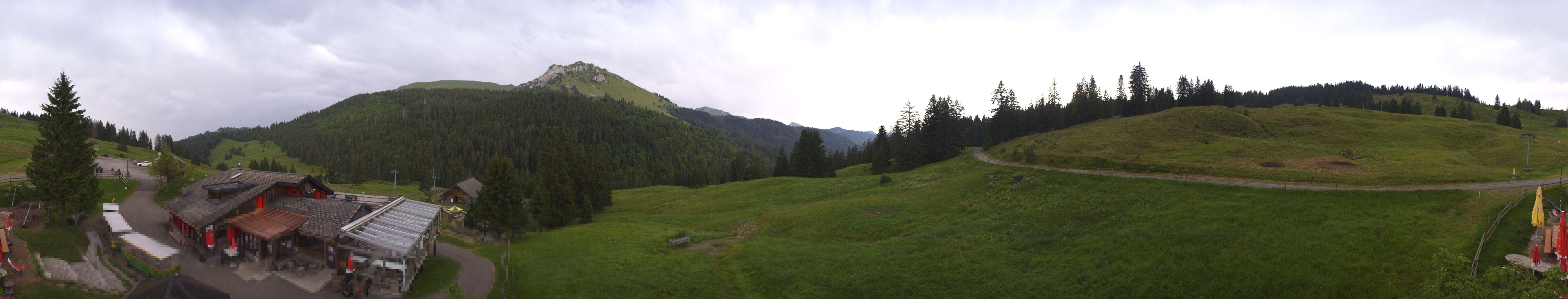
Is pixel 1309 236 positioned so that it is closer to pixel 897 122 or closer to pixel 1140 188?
pixel 1140 188

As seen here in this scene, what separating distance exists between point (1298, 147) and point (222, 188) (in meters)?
85.4

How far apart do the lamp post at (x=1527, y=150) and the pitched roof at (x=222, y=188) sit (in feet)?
230

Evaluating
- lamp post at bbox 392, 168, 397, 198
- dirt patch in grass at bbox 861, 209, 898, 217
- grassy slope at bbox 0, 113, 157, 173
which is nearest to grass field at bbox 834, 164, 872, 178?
dirt patch in grass at bbox 861, 209, 898, 217

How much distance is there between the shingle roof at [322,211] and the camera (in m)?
20.2

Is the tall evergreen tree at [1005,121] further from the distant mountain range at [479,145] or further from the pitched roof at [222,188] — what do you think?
the pitched roof at [222,188]

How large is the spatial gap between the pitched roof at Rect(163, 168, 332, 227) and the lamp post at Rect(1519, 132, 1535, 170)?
70.2 metres

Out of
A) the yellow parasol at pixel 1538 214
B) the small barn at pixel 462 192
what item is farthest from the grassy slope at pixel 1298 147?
the small barn at pixel 462 192

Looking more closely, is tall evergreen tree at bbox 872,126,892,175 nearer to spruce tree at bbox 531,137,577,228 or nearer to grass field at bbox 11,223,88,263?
spruce tree at bbox 531,137,577,228

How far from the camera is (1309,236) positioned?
2116 centimetres

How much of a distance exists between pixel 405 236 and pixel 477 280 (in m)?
4.46

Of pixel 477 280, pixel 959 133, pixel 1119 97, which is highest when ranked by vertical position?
pixel 1119 97

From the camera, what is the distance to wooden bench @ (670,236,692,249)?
93.6 ft

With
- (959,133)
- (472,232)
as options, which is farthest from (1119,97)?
(472,232)

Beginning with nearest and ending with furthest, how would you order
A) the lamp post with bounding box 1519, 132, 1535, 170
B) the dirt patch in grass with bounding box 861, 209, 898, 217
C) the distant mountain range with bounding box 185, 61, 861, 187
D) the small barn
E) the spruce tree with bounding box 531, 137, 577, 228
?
the lamp post with bounding box 1519, 132, 1535, 170, the dirt patch in grass with bounding box 861, 209, 898, 217, the spruce tree with bounding box 531, 137, 577, 228, the small barn, the distant mountain range with bounding box 185, 61, 861, 187
